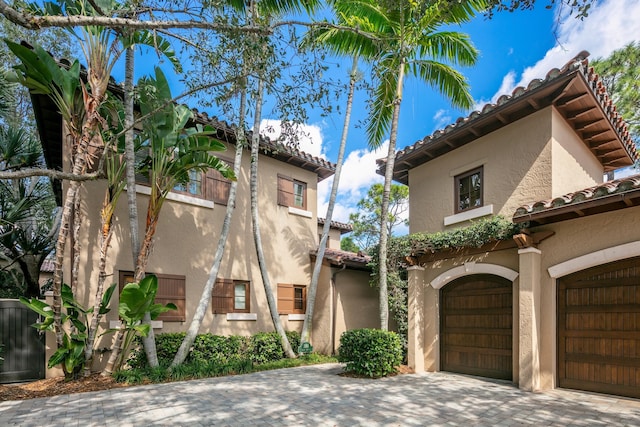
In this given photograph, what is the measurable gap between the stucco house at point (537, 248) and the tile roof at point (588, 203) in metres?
0.02

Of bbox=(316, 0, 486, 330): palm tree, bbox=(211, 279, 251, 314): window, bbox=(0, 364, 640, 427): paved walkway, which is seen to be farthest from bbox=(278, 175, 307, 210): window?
bbox=(0, 364, 640, 427): paved walkway

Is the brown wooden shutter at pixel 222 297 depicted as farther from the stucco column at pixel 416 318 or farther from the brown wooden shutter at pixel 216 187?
the stucco column at pixel 416 318

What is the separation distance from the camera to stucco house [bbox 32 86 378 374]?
32.1 feet

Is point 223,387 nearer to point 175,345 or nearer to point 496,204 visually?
point 175,345

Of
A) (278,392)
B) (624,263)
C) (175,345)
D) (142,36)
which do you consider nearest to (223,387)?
(278,392)

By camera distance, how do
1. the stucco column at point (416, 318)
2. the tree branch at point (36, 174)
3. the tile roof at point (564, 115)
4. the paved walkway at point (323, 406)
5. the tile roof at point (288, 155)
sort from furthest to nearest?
the tile roof at point (288, 155) → the stucco column at point (416, 318) → the tile roof at point (564, 115) → the paved walkway at point (323, 406) → the tree branch at point (36, 174)

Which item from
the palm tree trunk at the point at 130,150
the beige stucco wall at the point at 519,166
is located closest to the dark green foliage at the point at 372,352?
the beige stucco wall at the point at 519,166

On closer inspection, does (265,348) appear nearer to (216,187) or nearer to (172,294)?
(172,294)

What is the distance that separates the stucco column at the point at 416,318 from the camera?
33.1ft

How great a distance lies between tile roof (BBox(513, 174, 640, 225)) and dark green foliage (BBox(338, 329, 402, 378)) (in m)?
4.24

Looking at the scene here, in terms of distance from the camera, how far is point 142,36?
8164mm

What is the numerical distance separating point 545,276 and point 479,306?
1.95 meters

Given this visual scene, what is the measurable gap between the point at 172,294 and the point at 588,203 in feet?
34.2

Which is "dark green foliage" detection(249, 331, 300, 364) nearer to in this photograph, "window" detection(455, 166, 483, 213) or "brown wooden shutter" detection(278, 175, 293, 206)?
"brown wooden shutter" detection(278, 175, 293, 206)
